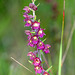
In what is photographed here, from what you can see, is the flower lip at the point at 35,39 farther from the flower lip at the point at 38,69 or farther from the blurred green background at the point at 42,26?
the blurred green background at the point at 42,26

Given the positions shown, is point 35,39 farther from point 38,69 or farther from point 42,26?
point 42,26

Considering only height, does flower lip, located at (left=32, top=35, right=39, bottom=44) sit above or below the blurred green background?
above

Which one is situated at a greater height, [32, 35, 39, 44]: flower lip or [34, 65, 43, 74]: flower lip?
[32, 35, 39, 44]: flower lip

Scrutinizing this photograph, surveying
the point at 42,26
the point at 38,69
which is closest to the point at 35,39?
the point at 38,69

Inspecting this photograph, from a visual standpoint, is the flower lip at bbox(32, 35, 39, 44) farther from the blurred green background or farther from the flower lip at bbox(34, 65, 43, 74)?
the blurred green background

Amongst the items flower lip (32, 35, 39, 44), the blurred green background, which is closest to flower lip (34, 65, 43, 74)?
flower lip (32, 35, 39, 44)

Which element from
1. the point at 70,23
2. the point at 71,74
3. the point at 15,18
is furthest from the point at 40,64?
the point at 15,18

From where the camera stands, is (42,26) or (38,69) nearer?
(38,69)

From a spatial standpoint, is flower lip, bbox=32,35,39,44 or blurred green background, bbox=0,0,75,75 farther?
blurred green background, bbox=0,0,75,75

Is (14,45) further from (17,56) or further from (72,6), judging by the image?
(72,6)

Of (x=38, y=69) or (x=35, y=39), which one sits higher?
(x=35, y=39)
